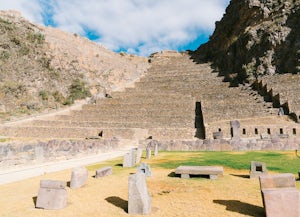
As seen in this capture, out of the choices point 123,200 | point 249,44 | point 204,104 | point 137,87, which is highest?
point 249,44

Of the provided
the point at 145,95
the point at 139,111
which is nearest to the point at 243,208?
the point at 139,111

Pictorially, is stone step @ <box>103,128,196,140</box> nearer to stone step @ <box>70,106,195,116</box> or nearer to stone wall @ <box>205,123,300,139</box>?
stone wall @ <box>205,123,300,139</box>

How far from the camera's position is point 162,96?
3847cm

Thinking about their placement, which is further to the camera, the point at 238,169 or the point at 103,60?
the point at 103,60

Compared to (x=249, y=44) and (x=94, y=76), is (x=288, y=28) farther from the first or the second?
(x=94, y=76)

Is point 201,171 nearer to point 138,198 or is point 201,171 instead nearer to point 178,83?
point 138,198

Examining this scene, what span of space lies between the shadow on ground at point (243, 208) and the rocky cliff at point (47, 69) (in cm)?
3407

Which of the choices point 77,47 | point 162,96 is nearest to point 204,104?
point 162,96

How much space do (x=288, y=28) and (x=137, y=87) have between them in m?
25.9

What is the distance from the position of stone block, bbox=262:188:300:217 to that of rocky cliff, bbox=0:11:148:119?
35.3m

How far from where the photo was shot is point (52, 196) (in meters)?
6.19

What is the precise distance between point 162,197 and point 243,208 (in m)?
2.02

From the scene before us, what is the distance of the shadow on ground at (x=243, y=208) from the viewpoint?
5344mm

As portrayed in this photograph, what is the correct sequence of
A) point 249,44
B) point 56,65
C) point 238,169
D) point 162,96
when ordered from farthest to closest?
point 56,65, point 249,44, point 162,96, point 238,169
